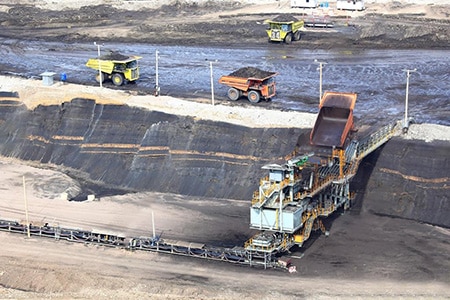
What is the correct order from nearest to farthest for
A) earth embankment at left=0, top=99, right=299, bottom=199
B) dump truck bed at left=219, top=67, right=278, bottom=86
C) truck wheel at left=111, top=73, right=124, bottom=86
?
earth embankment at left=0, top=99, right=299, bottom=199, dump truck bed at left=219, top=67, right=278, bottom=86, truck wheel at left=111, top=73, right=124, bottom=86

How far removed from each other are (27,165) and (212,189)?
14.5m

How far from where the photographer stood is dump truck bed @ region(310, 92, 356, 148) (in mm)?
51188

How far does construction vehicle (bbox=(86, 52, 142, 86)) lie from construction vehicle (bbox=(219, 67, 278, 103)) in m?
9.07

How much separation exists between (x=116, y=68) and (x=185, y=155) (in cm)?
1400

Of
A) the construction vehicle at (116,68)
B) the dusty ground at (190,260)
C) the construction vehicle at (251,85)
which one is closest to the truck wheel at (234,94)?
the construction vehicle at (251,85)

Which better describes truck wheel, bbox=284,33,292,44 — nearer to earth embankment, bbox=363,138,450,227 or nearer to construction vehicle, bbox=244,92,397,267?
construction vehicle, bbox=244,92,397,267

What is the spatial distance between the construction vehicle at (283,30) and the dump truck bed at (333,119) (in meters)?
31.6

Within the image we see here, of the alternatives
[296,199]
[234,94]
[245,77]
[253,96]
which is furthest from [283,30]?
[296,199]

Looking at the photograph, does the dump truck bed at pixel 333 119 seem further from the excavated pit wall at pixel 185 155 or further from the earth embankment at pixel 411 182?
the earth embankment at pixel 411 182

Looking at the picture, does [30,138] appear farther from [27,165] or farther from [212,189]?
[212,189]

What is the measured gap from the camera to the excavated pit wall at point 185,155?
51.5 m

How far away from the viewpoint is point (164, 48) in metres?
85.8

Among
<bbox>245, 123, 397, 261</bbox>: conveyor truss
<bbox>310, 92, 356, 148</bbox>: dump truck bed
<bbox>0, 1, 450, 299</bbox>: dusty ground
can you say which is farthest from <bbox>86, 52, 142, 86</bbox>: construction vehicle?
<bbox>245, 123, 397, 261</bbox>: conveyor truss

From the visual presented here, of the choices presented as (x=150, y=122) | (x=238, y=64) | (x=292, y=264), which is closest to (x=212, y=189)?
(x=150, y=122)
